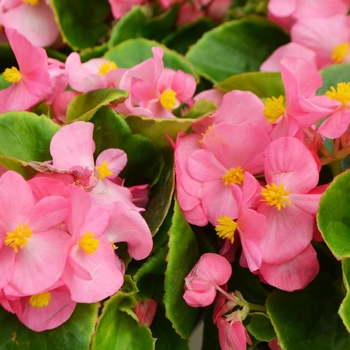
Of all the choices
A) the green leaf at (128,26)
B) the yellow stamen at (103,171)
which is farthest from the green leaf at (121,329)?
the green leaf at (128,26)

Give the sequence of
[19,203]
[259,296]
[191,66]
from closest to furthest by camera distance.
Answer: [19,203] < [259,296] < [191,66]

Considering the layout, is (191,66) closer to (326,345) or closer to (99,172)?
(99,172)

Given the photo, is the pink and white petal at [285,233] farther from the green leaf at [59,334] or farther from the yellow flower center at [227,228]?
the green leaf at [59,334]

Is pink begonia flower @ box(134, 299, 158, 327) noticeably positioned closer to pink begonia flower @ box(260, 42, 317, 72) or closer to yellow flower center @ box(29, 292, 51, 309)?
yellow flower center @ box(29, 292, 51, 309)

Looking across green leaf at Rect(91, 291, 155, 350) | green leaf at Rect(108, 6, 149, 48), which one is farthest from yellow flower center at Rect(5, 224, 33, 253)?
green leaf at Rect(108, 6, 149, 48)

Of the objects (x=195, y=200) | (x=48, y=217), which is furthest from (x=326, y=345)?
(x=48, y=217)
